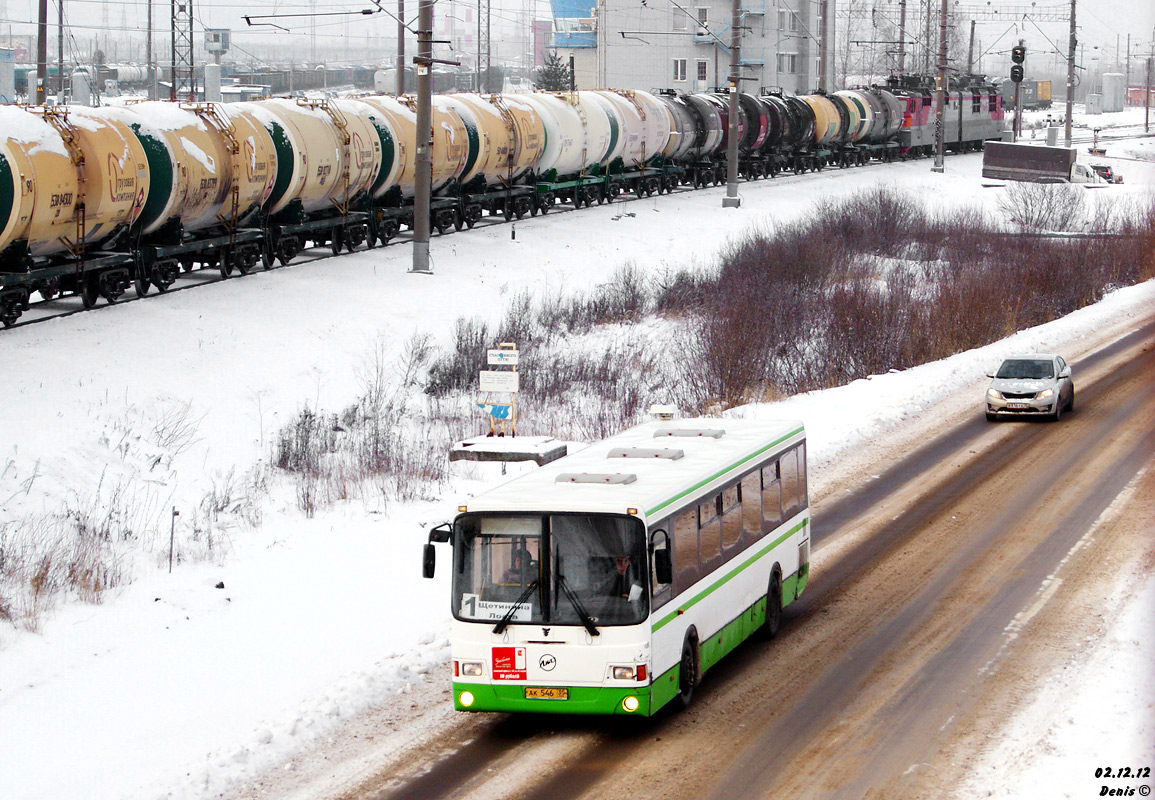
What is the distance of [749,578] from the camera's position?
12.3 metres

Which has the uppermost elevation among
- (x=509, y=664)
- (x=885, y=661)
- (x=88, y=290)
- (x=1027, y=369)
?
(x=88, y=290)

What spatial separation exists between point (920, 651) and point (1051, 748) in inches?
101

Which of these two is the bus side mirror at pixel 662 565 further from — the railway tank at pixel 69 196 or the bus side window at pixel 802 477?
the railway tank at pixel 69 196

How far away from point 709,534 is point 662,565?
129cm

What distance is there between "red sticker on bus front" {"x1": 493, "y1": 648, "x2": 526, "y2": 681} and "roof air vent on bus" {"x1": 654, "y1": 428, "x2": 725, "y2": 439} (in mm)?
3421

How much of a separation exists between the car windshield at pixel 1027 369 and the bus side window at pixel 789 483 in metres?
13.3

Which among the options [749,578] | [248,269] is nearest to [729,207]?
[248,269]

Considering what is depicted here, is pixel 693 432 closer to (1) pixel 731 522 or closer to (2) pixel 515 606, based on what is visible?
(1) pixel 731 522

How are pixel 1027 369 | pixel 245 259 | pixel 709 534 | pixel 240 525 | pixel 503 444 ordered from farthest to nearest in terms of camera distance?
pixel 245 259
pixel 1027 369
pixel 503 444
pixel 240 525
pixel 709 534

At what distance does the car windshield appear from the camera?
2566cm

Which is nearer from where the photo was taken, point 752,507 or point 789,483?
point 752,507

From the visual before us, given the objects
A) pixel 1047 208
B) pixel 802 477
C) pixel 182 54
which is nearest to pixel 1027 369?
pixel 802 477

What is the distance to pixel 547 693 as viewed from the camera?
10.2 meters
